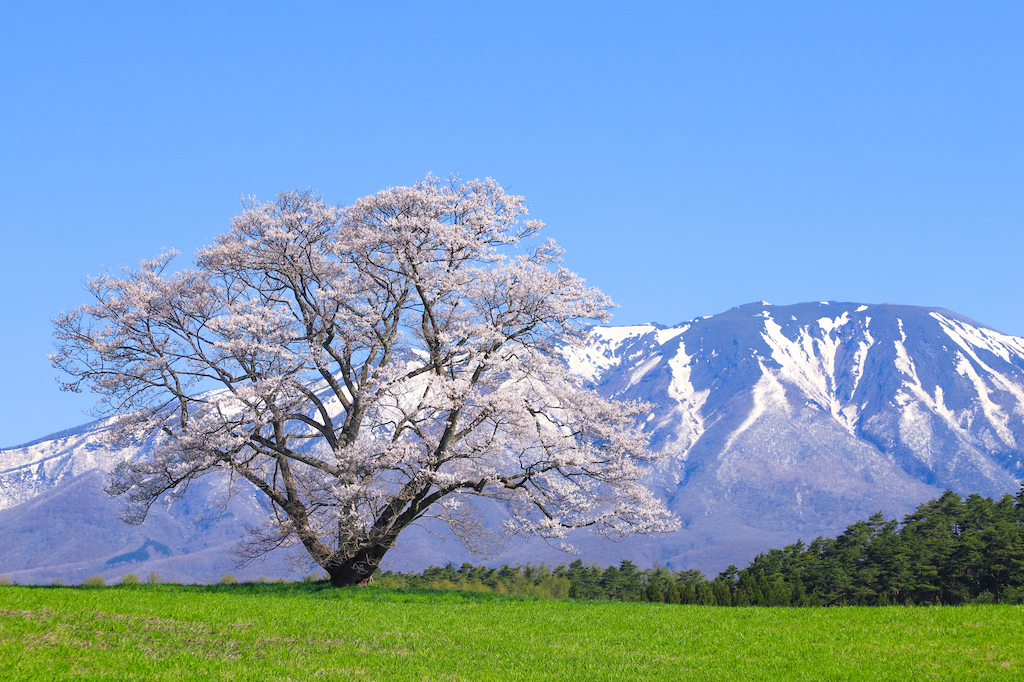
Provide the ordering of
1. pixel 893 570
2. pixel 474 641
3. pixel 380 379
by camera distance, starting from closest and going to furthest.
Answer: pixel 474 641 < pixel 380 379 < pixel 893 570

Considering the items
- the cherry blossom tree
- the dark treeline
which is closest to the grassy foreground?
the cherry blossom tree

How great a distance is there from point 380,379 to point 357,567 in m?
6.67

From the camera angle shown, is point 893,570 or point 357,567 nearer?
point 357,567

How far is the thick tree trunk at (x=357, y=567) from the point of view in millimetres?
29859

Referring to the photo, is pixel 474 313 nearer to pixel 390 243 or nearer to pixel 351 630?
pixel 390 243

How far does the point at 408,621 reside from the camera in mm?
21828

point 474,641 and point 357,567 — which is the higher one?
point 357,567

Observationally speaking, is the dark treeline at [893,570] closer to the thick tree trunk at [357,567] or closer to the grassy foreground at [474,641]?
the thick tree trunk at [357,567]

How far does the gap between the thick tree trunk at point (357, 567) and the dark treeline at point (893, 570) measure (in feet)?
33.6

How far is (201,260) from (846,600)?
141 ft

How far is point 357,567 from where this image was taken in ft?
98.5

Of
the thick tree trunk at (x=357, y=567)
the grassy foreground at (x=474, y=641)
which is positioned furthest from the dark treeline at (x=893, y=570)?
the grassy foreground at (x=474, y=641)

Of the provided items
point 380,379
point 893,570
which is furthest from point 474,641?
point 893,570

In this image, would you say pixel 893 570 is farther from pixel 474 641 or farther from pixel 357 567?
pixel 474 641
